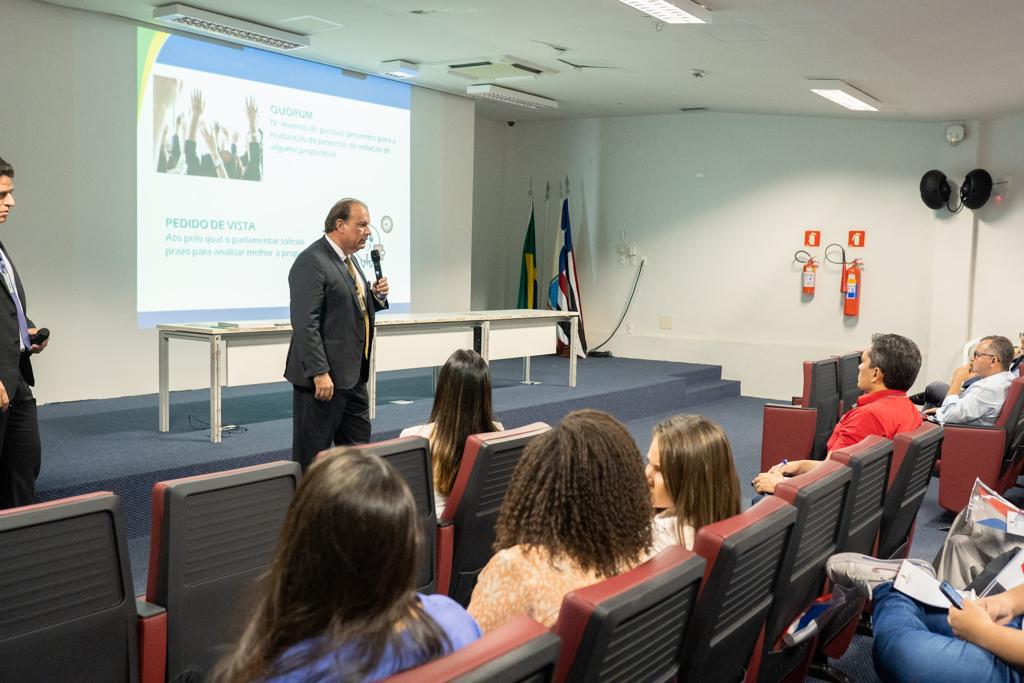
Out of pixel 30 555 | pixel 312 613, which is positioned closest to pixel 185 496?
pixel 30 555

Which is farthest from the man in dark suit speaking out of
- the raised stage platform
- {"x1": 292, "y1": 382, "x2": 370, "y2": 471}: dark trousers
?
the raised stage platform

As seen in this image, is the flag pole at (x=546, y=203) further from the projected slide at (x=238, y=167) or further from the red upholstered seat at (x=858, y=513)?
the red upholstered seat at (x=858, y=513)

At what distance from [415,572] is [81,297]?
5.70 m

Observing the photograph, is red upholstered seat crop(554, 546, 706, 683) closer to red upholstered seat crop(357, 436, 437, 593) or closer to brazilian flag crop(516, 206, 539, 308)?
red upholstered seat crop(357, 436, 437, 593)

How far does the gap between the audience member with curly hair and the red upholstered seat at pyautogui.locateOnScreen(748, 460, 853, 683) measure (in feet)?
1.62

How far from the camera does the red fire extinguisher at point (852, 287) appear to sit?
28.5 ft

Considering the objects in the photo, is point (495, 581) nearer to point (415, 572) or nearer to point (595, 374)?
point (415, 572)

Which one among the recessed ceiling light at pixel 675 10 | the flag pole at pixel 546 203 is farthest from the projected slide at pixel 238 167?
the flag pole at pixel 546 203

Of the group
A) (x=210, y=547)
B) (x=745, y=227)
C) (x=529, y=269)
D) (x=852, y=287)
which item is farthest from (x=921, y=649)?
(x=529, y=269)

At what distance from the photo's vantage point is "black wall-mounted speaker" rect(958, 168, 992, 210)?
26.3 ft

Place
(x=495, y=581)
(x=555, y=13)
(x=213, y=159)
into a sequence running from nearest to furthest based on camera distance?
(x=495, y=581) < (x=555, y=13) < (x=213, y=159)

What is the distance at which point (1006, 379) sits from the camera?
16.4ft

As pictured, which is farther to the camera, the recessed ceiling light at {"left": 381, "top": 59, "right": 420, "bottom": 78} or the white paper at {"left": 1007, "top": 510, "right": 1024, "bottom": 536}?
the recessed ceiling light at {"left": 381, "top": 59, "right": 420, "bottom": 78}

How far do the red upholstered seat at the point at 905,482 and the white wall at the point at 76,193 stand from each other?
5.23m
